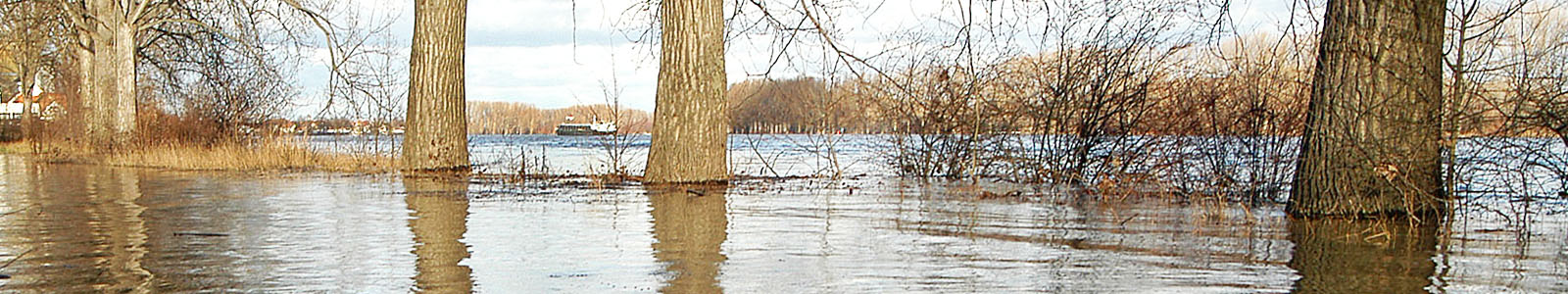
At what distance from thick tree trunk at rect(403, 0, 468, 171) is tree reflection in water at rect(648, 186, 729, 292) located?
4.86m

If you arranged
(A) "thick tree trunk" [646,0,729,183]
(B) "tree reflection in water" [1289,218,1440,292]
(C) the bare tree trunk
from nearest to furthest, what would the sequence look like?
(B) "tree reflection in water" [1289,218,1440,292] → (A) "thick tree trunk" [646,0,729,183] → (C) the bare tree trunk

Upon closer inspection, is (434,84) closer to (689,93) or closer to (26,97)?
(689,93)

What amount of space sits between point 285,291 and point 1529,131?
8.16m

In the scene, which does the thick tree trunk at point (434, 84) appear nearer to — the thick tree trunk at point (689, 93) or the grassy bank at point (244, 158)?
the grassy bank at point (244, 158)

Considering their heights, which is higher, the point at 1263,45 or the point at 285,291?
the point at 1263,45

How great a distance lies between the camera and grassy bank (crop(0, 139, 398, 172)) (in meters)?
18.8

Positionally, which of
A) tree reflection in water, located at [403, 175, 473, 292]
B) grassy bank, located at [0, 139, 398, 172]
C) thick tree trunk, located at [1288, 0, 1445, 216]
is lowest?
tree reflection in water, located at [403, 175, 473, 292]

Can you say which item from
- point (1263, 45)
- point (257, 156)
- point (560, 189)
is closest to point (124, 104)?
point (257, 156)

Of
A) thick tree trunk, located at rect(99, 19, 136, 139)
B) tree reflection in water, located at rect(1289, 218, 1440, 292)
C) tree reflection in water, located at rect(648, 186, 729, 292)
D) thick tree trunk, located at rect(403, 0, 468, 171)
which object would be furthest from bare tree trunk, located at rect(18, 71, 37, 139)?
tree reflection in water, located at rect(1289, 218, 1440, 292)

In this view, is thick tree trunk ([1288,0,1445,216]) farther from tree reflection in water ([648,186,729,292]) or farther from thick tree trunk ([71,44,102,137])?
thick tree trunk ([71,44,102,137])

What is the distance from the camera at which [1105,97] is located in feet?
44.6

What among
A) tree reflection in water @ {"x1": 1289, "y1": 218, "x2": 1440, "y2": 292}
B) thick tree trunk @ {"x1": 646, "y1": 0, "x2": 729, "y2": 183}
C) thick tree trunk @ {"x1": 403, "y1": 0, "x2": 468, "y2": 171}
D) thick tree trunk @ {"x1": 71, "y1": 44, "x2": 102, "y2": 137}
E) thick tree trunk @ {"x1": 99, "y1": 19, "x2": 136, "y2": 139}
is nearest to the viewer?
tree reflection in water @ {"x1": 1289, "y1": 218, "x2": 1440, "y2": 292}

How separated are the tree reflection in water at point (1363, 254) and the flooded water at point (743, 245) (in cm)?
2

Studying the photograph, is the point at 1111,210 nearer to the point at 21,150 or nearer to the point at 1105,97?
the point at 1105,97
